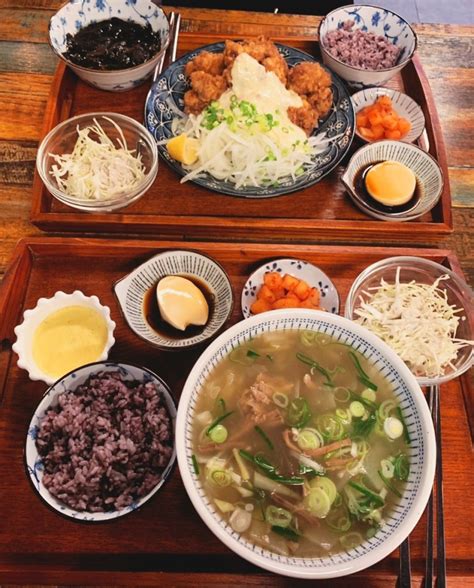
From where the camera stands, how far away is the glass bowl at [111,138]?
2.18m

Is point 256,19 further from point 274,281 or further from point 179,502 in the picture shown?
point 179,502

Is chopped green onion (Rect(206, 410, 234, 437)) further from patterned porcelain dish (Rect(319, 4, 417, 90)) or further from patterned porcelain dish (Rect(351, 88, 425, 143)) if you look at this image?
patterned porcelain dish (Rect(319, 4, 417, 90))

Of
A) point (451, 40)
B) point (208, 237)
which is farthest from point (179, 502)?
point (451, 40)

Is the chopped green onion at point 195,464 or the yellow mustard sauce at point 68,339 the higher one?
the chopped green onion at point 195,464

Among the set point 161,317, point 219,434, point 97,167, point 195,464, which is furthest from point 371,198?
point 195,464

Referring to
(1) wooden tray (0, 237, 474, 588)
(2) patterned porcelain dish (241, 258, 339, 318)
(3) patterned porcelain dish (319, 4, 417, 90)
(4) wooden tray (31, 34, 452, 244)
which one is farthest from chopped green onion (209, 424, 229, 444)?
(3) patterned porcelain dish (319, 4, 417, 90)

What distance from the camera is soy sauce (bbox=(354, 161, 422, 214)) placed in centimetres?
229

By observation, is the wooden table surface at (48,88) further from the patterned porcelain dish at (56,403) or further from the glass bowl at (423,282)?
the patterned porcelain dish at (56,403)

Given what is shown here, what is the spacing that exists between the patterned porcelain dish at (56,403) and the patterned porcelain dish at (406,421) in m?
0.24

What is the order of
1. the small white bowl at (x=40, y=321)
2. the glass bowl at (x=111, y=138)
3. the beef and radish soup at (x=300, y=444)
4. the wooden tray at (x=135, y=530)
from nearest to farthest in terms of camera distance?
the beef and radish soup at (x=300, y=444)
the wooden tray at (x=135, y=530)
the small white bowl at (x=40, y=321)
the glass bowl at (x=111, y=138)

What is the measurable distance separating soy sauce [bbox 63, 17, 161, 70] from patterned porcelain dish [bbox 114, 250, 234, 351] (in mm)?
1160

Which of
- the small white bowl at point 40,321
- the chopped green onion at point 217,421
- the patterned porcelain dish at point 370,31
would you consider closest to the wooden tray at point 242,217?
the small white bowl at point 40,321

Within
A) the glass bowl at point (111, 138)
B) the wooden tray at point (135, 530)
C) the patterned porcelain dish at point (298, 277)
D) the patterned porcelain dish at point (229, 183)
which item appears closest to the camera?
the wooden tray at point (135, 530)

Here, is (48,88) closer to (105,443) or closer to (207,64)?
(207,64)
